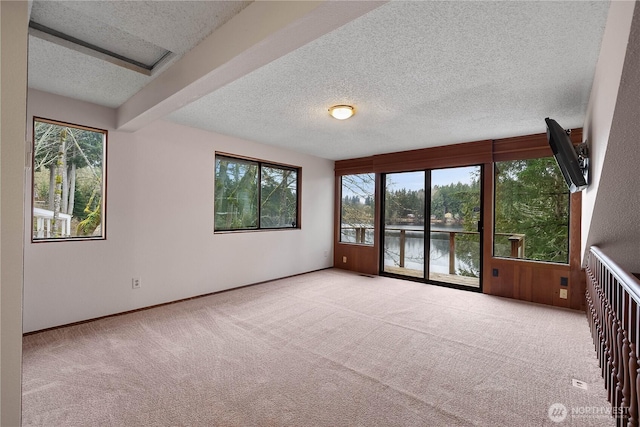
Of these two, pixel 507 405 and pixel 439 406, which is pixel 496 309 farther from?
pixel 439 406

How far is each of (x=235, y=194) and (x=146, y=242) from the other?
1431mm

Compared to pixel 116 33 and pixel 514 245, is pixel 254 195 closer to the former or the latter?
pixel 116 33

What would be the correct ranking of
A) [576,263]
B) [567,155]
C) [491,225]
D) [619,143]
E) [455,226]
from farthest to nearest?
1. [455,226]
2. [491,225]
3. [576,263]
4. [567,155]
5. [619,143]

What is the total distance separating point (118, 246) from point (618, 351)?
4288 millimetres

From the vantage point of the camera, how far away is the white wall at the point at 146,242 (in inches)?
114

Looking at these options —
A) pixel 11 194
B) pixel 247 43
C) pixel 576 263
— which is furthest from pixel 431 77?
pixel 576 263

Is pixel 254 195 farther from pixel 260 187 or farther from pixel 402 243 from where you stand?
pixel 402 243

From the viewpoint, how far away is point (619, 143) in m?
1.74

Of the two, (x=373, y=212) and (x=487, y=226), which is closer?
(x=487, y=226)

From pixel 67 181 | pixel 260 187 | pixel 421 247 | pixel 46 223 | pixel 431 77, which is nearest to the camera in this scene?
pixel 431 77

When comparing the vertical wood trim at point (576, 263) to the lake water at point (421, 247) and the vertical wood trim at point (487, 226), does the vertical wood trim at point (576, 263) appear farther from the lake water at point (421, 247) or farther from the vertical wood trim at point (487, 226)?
the lake water at point (421, 247)

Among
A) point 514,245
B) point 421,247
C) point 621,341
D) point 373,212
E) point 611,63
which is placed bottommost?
point 621,341

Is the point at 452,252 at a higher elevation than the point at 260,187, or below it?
below

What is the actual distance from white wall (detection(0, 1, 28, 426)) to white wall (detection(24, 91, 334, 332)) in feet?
7.36
